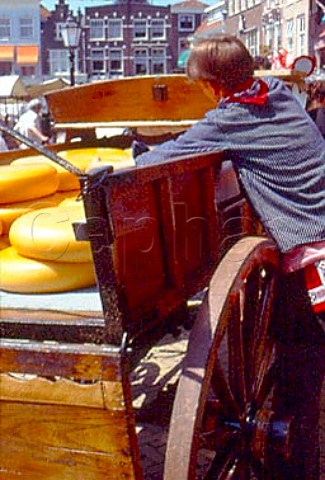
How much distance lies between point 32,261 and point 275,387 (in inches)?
46.1

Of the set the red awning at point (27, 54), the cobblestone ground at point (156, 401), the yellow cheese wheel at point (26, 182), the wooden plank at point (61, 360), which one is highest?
the yellow cheese wheel at point (26, 182)

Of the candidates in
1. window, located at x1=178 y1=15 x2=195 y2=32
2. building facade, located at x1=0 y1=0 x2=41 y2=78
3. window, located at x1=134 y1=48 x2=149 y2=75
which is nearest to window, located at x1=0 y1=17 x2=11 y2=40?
building facade, located at x1=0 y1=0 x2=41 y2=78

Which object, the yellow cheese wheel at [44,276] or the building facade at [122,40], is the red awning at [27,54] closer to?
the building facade at [122,40]

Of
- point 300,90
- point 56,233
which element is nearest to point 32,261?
point 56,233

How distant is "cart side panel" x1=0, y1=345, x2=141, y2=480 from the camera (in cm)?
182

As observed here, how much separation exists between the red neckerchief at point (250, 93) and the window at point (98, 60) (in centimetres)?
4993

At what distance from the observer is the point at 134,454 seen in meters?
1.85

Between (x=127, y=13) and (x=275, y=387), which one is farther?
(x=127, y=13)

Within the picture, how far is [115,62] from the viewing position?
5231 centimetres

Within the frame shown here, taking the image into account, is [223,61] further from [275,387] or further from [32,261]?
[275,387]

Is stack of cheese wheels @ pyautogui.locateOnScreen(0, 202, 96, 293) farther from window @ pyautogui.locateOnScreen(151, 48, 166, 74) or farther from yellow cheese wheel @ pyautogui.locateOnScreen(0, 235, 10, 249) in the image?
window @ pyautogui.locateOnScreen(151, 48, 166, 74)

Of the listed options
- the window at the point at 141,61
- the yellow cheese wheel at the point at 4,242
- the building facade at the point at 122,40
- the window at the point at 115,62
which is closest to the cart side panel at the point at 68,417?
the yellow cheese wheel at the point at 4,242

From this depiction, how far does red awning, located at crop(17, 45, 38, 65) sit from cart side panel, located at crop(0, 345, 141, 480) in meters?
46.1

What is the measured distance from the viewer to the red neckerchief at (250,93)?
2.58 metres
